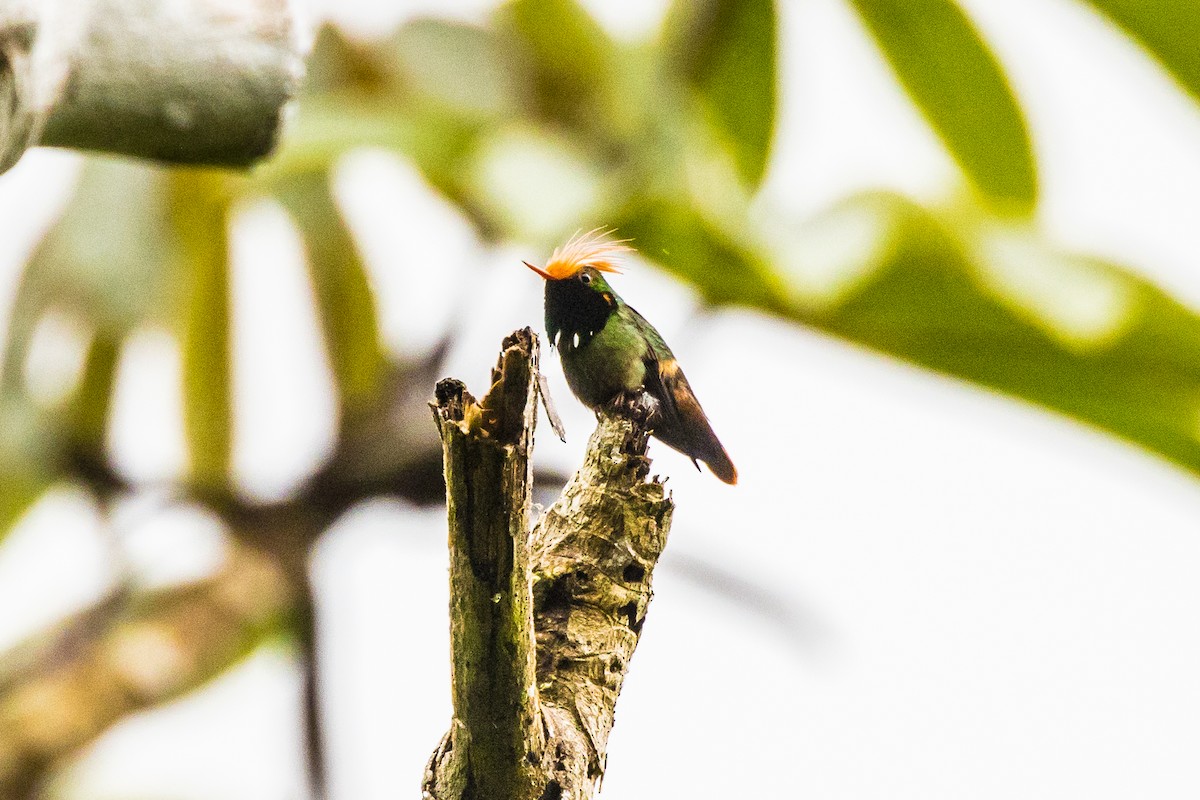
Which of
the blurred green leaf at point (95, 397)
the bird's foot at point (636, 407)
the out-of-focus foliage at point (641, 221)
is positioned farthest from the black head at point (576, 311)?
the blurred green leaf at point (95, 397)

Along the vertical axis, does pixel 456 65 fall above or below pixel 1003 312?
above

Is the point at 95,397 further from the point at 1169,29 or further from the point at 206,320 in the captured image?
the point at 1169,29

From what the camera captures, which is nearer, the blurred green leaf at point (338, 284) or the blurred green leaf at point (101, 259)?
the blurred green leaf at point (101, 259)

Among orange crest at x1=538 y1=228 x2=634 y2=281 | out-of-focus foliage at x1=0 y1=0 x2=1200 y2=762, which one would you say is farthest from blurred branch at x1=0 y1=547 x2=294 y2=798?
orange crest at x1=538 y1=228 x2=634 y2=281

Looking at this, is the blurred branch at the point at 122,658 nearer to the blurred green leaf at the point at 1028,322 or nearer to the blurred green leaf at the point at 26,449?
the blurred green leaf at the point at 26,449

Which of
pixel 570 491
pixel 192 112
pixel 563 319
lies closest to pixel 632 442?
pixel 570 491

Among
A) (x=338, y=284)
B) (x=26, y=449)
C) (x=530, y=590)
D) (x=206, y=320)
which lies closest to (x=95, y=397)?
(x=26, y=449)

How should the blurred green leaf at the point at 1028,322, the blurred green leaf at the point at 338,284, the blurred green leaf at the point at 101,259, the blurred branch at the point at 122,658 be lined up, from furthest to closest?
the blurred green leaf at the point at 338,284 → the blurred green leaf at the point at 101,259 → the blurred green leaf at the point at 1028,322 → the blurred branch at the point at 122,658

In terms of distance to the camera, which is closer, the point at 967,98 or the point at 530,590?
the point at 530,590
